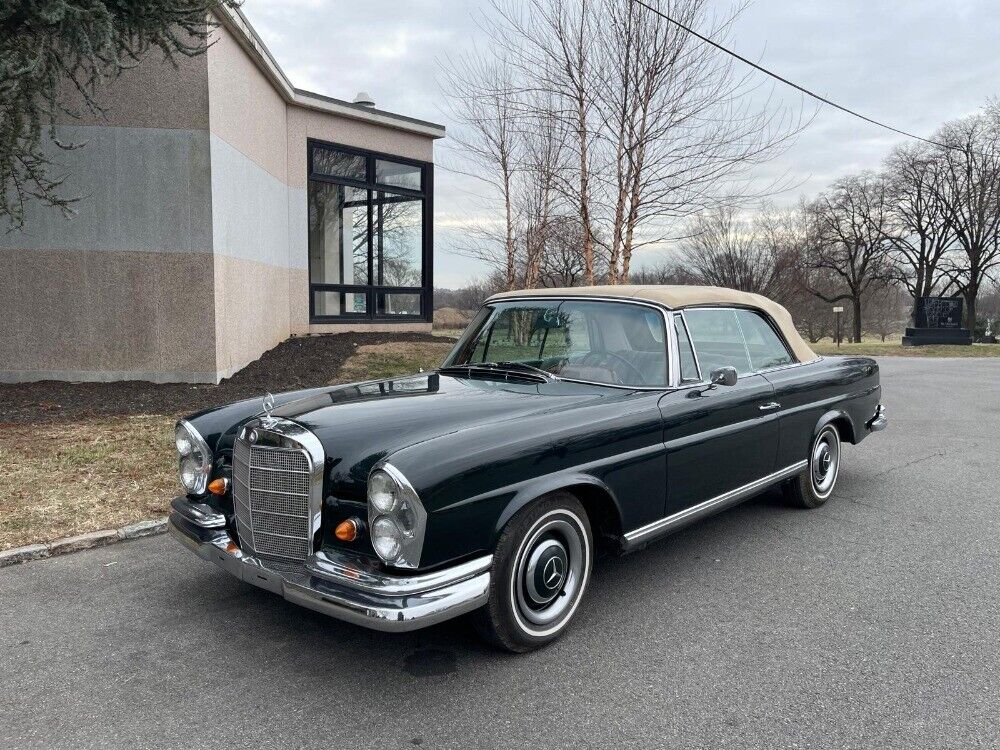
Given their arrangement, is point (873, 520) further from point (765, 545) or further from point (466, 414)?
point (466, 414)

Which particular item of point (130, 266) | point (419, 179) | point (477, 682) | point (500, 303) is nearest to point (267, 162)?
point (130, 266)

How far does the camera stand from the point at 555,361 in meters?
4.04

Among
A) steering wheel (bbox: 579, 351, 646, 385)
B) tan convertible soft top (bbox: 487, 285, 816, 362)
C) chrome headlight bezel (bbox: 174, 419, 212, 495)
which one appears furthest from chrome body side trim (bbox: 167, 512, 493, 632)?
tan convertible soft top (bbox: 487, 285, 816, 362)

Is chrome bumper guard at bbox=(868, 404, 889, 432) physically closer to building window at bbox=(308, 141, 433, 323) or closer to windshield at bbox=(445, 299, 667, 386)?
windshield at bbox=(445, 299, 667, 386)

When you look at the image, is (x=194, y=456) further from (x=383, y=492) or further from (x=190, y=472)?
(x=383, y=492)

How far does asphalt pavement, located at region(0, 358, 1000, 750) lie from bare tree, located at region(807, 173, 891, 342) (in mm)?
46339

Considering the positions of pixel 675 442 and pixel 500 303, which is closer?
pixel 675 442

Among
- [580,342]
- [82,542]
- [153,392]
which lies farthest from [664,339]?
[153,392]

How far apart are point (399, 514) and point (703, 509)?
75.0 inches

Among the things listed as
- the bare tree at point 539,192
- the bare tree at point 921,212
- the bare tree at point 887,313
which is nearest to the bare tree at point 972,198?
the bare tree at point 921,212

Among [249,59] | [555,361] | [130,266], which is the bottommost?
[555,361]

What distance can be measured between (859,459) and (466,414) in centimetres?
496

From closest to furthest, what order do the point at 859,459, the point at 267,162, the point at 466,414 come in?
1. the point at 466,414
2. the point at 859,459
3. the point at 267,162

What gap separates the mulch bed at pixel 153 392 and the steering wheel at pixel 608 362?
3848 millimetres
